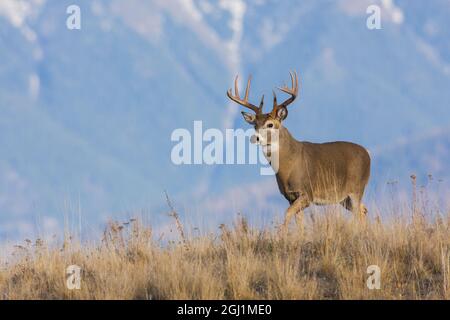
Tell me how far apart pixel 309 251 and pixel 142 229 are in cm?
223

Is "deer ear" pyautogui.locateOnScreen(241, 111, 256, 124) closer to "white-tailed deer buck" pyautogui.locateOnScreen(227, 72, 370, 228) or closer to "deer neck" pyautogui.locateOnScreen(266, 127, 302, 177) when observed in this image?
"white-tailed deer buck" pyautogui.locateOnScreen(227, 72, 370, 228)

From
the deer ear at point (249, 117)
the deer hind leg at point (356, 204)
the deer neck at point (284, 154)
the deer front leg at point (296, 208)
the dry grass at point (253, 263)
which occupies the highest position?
the deer ear at point (249, 117)

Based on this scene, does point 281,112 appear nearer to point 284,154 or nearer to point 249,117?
point 249,117

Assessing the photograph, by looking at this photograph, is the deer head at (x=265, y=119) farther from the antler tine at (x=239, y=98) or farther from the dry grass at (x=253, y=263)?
the dry grass at (x=253, y=263)

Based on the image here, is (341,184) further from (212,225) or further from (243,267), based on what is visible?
→ (243,267)

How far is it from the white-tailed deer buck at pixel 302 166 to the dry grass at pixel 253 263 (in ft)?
4.81

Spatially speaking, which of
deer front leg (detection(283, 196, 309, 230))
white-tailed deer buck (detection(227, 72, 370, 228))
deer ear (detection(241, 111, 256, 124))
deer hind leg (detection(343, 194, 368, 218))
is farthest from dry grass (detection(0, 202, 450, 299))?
deer hind leg (detection(343, 194, 368, 218))

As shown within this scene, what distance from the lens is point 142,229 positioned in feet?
36.3

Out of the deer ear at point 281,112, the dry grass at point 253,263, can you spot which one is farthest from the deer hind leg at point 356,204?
the dry grass at point 253,263

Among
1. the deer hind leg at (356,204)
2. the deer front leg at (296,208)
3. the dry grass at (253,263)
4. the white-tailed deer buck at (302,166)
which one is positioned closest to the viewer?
the dry grass at (253,263)

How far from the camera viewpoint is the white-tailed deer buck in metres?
12.8

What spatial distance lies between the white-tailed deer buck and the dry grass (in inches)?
57.7

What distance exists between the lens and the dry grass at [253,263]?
28.6ft

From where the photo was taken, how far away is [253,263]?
9.34 meters
